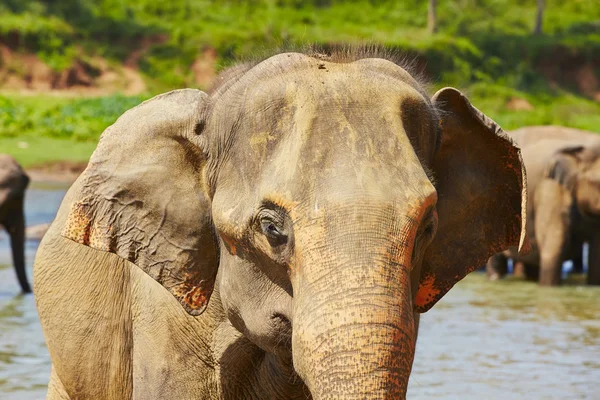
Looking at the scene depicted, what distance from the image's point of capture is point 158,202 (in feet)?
10.6

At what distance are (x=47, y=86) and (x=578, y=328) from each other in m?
25.3

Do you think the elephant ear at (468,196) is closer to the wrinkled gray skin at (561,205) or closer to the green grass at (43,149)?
the wrinkled gray skin at (561,205)

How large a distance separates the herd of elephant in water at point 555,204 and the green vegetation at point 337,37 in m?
16.6

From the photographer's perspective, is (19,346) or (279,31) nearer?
(19,346)

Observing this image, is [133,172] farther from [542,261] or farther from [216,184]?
[542,261]

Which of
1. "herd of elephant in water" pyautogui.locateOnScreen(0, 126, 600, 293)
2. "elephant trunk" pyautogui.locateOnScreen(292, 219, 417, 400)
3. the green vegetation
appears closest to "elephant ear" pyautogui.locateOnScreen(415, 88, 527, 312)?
"elephant trunk" pyautogui.locateOnScreen(292, 219, 417, 400)

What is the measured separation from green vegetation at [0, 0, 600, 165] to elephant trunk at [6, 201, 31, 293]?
57.3 feet

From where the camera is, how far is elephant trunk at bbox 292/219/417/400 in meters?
2.42

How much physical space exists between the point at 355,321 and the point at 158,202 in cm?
94

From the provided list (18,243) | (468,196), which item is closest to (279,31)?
(18,243)

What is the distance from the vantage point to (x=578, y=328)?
9312 mm

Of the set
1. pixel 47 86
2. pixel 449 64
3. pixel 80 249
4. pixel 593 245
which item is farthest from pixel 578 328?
pixel 449 64

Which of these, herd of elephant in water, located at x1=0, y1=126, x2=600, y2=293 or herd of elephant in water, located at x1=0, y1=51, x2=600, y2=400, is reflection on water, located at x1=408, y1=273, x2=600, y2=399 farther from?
herd of elephant in water, located at x1=0, y1=51, x2=600, y2=400

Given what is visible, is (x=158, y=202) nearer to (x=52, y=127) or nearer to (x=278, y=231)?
(x=278, y=231)
